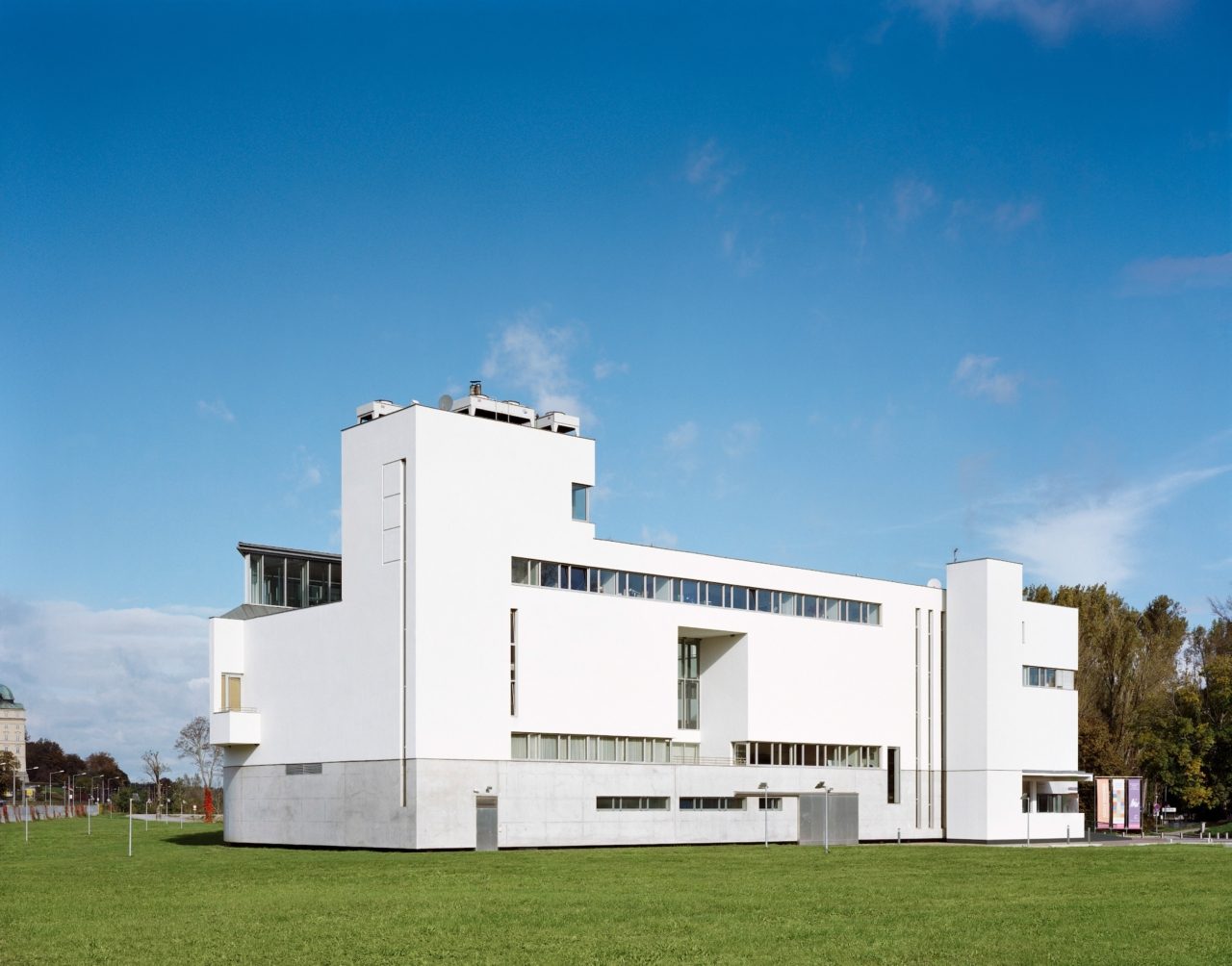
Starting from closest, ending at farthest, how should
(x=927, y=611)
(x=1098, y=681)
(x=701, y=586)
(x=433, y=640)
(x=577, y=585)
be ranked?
(x=433, y=640) < (x=577, y=585) < (x=701, y=586) < (x=927, y=611) < (x=1098, y=681)

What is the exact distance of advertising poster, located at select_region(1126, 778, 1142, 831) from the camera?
276ft

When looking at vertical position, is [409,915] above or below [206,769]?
above

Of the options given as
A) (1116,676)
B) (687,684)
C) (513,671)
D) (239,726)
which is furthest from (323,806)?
(1116,676)

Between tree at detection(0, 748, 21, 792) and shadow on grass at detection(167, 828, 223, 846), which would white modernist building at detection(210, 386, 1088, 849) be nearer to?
shadow on grass at detection(167, 828, 223, 846)

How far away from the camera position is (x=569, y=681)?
6297 centimetres

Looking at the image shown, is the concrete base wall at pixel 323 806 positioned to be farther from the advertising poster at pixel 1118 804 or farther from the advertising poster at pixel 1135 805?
the advertising poster at pixel 1135 805

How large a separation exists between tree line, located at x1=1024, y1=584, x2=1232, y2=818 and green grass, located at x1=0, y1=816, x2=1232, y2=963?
43711mm

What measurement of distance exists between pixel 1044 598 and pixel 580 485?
5275 centimetres

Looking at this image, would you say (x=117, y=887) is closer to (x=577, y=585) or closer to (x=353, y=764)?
(x=353, y=764)

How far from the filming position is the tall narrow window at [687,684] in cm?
7188

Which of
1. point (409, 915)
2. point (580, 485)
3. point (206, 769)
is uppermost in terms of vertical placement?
point (580, 485)

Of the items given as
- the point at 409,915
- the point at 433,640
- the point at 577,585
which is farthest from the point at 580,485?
the point at 409,915

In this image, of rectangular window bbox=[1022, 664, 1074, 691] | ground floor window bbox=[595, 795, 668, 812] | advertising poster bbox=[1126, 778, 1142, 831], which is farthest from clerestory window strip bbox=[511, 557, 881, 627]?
advertising poster bbox=[1126, 778, 1142, 831]

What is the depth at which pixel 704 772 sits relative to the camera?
67.3 m
